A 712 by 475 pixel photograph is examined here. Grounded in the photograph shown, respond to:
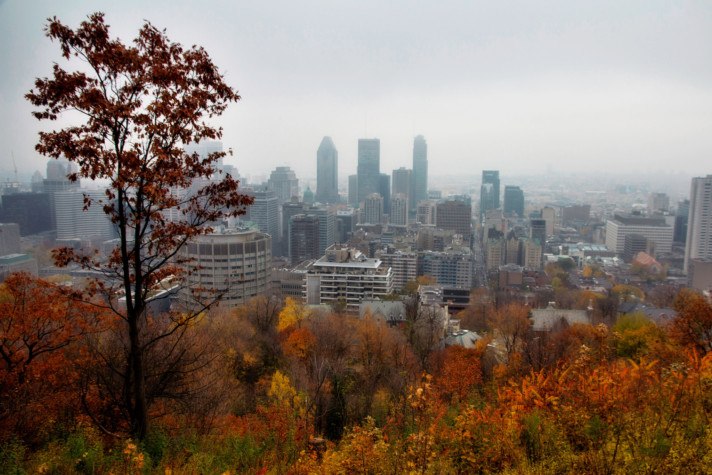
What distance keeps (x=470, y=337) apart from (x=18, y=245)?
2382 cm

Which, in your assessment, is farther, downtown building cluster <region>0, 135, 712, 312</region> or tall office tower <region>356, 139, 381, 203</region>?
tall office tower <region>356, 139, 381, 203</region>

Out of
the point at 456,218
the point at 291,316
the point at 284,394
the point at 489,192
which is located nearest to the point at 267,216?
the point at 456,218

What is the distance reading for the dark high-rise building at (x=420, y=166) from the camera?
8231 centimetres

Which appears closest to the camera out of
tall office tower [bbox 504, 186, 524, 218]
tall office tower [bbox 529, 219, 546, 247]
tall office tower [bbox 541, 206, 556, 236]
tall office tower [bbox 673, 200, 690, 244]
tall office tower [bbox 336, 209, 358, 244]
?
tall office tower [bbox 673, 200, 690, 244]

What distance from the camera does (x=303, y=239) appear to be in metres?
42.5

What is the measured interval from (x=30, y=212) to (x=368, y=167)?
184 ft

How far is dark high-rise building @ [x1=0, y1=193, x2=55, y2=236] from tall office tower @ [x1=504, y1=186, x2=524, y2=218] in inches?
2119

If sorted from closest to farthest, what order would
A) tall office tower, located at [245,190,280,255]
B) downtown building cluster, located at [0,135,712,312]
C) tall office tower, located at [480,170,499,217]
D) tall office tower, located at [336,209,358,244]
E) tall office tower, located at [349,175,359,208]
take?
downtown building cluster, located at [0,135,712,312]
tall office tower, located at [245,190,280,255]
tall office tower, located at [336,209,358,244]
tall office tower, located at [480,170,499,217]
tall office tower, located at [349,175,359,208]

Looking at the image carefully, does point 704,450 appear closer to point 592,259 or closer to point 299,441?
point 299,441

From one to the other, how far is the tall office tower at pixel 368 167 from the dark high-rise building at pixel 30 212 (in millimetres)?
49439

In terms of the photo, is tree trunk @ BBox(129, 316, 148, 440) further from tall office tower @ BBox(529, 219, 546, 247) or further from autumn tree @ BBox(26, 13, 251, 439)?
tall office tower @ BBox(529, 219, 546, 247)

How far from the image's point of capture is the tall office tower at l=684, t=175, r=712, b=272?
3441cm

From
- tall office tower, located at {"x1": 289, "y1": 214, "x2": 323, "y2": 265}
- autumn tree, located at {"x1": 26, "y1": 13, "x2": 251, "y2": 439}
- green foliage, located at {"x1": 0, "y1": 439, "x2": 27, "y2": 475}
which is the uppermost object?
autumn tree, located at {"x1": 26, "y1": 13, "x2": 251, "y2": 439}

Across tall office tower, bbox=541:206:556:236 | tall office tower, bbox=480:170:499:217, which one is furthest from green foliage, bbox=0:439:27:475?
tall office tower, bbox=480:170:499:217
